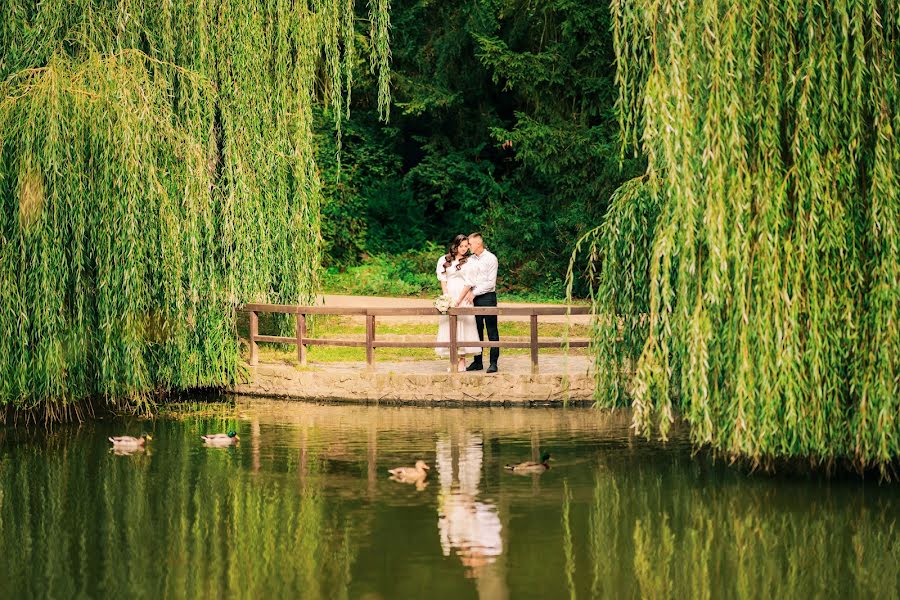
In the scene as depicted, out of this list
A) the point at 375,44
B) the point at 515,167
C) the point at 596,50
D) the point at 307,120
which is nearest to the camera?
the point at 307,120

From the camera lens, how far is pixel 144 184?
54.2ft

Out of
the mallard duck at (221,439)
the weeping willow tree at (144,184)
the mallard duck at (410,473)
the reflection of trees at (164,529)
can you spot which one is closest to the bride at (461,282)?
the weeping willow tree at (144,184)

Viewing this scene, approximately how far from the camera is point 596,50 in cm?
3117

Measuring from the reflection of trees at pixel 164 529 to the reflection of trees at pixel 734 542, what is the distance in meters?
2.15

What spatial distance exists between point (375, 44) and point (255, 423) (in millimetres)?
7299

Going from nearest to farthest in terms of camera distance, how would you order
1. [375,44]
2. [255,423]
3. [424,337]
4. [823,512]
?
[823,512], [255,423], [375,44], [424,337]

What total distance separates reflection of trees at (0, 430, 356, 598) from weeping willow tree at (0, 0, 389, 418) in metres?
2.07

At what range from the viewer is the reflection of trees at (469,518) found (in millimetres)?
9656

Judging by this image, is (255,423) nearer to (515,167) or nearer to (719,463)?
(719,463)

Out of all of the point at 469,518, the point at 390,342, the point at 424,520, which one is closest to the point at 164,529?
the point at 424,520

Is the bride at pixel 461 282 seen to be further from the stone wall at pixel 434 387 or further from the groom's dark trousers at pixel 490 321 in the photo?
the stone wall at pixel 434 387

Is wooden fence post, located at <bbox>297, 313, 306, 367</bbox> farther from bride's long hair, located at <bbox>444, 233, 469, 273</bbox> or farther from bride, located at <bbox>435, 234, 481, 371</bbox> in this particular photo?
bride's long hair, located at <bbox>444, 233, 469, 273</bbox>

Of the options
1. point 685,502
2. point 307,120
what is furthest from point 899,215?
point 307,120

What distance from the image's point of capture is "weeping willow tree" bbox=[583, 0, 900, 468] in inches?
459
